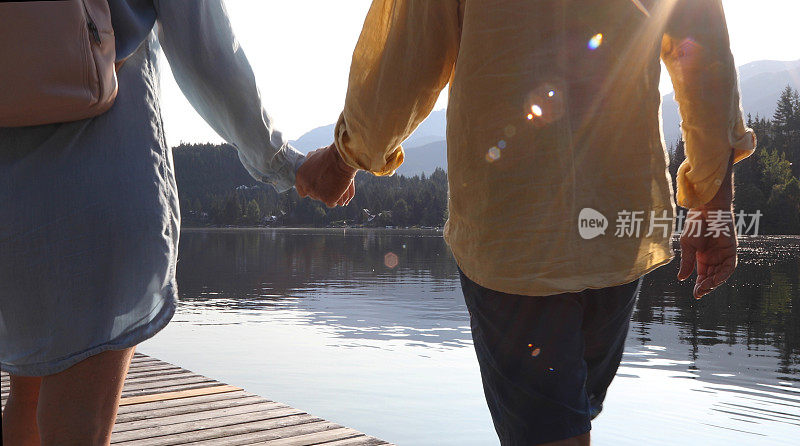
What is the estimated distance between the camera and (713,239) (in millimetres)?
1759

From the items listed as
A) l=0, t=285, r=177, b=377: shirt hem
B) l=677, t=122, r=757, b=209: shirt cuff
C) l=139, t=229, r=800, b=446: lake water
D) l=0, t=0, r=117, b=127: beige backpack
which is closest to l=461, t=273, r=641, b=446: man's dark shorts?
l=677, t=122, r=757, b=209: shirt cuff

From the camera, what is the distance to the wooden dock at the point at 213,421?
4098mm

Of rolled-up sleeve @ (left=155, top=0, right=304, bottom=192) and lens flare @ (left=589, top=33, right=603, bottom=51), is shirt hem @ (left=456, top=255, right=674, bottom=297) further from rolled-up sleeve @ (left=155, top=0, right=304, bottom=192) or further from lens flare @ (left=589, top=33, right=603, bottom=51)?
rolled-up sleeve @ (left=155, top=0, right=304, bottom=192)

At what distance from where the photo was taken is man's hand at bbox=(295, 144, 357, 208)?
81.6 inches

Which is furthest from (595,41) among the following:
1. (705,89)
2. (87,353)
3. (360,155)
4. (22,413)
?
(22,413)

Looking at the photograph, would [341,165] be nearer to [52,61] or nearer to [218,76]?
[218,76]

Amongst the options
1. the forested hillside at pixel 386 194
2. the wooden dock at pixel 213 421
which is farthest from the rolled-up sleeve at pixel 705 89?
the forested hillside at pixel 386 194

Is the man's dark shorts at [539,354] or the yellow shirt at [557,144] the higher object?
the yellow shirt at [557,144]

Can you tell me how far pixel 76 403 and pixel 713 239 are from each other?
139 centimetres

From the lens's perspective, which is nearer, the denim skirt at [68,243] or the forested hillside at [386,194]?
the denim skirt at [68,243]

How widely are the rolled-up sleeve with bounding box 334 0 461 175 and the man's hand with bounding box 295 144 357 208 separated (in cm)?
15

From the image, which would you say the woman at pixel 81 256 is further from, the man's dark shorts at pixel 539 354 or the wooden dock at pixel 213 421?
the wooden dock at pixel 213 421

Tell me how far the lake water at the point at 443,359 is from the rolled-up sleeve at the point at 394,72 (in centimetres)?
728

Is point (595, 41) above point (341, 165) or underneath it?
above
